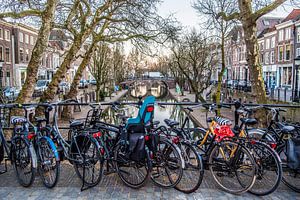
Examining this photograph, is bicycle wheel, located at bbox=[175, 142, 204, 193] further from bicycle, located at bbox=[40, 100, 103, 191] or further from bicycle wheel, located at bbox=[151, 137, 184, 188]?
bicycle, located at bbox=[40, 100, 103, 191]

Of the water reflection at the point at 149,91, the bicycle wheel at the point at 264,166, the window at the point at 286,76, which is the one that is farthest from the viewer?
the water reflection at the point at 149,91

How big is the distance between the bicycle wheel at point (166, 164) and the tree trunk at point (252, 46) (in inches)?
181

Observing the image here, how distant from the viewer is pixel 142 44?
566 inches

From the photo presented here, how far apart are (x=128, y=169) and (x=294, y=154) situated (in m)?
2.07

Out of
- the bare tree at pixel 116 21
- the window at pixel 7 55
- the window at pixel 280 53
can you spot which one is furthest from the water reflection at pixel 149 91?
the bare tree at pixel 116 21

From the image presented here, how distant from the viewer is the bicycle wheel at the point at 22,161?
3787 millimetres

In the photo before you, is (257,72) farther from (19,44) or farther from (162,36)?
(19,44)

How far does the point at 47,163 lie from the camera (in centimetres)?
372

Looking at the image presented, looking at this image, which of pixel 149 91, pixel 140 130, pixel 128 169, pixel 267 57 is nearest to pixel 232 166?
pixel 140 130

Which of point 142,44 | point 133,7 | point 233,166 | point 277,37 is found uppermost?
point 277,37

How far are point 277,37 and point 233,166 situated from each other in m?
38.4

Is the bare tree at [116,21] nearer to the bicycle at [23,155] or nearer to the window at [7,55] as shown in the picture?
the bicycle at [23,155]

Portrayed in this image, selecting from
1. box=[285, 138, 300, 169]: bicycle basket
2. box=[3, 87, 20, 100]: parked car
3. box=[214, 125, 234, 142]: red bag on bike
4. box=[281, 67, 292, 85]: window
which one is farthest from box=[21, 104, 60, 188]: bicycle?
box=[281, 67, 292, 85]: window

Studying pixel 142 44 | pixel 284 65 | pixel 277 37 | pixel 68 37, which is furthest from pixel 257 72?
pixel 277 37
